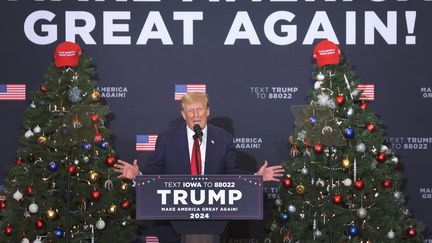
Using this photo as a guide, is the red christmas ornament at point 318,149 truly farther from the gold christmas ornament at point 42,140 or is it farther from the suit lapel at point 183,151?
the gold christmas ornament at point 42,140

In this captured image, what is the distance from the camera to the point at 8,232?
28.4 feet

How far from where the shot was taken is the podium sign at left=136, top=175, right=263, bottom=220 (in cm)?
684

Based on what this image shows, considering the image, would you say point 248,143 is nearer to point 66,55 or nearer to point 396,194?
point 396,194

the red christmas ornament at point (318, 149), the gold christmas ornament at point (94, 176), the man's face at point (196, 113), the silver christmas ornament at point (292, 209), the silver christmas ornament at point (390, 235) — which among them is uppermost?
the man's face at point (196, 113)

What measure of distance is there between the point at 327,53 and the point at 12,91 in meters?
3.40

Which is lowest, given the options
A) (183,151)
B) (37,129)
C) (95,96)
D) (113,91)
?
(183,151)

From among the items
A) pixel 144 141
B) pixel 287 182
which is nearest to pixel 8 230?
pixel 144 141

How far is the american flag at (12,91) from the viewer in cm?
960

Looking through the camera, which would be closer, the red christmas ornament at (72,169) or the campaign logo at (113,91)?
the red christmas ornament at (72,169)

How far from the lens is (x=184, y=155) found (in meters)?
8.07

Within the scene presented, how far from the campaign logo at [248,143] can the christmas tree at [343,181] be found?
80cm

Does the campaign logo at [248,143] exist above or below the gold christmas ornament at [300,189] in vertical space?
above

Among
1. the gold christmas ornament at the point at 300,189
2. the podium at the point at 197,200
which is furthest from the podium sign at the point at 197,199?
the gold christmas ornament at the point at 300,189

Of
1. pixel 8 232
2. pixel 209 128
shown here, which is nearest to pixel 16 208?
pixel 8 232
